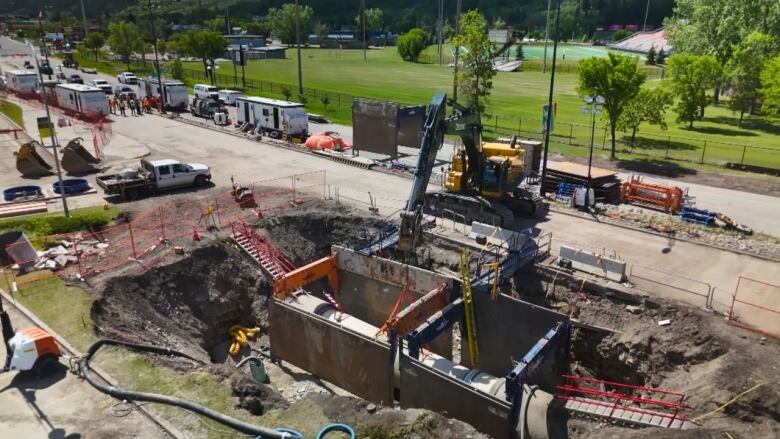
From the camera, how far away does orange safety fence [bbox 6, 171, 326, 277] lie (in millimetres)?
22219

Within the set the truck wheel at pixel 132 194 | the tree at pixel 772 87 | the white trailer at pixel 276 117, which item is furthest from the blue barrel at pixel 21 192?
the tree at pixel 772 87

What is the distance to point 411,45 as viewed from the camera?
419ft

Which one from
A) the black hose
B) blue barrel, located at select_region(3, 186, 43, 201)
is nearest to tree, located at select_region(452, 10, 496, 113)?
blue barrel, located at select_region(3, 186, 43, 201)

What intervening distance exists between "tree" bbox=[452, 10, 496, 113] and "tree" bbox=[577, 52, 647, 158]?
22.2 feet

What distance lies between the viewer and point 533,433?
1630 cm

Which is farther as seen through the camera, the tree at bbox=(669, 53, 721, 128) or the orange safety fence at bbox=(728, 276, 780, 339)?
the tree at bbox=(669, 53, 721, 128)

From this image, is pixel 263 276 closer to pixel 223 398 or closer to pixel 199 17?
pixel 223 398

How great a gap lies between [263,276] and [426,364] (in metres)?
9.50

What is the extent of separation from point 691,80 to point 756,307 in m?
38.0

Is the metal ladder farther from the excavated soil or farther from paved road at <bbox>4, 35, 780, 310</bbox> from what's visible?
paved road at <bbox>4, 35, 780, 310</bbox>

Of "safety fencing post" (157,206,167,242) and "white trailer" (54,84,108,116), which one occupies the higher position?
"white trailer" (54,84,108,116)

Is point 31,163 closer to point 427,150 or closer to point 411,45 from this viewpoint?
point 427,150

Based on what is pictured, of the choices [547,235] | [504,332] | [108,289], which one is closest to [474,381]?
[504,332]

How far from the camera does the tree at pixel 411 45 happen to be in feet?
419
